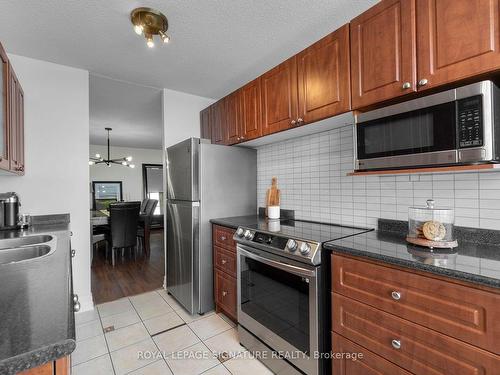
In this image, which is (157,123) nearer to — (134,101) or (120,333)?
(134,101)

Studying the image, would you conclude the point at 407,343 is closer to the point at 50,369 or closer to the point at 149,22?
the point at 50,369

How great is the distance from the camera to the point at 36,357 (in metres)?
0.45

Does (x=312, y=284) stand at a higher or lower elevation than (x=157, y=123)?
lower

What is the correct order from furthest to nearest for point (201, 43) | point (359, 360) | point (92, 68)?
point (92, 68)
point (201, 43)
point (359, 360)

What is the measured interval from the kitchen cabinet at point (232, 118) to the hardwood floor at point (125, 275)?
204 cm

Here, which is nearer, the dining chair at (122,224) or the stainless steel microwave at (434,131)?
the stainless steel microwave at (434,131)

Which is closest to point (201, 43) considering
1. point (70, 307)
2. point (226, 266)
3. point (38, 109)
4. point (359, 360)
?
point (38, 109)

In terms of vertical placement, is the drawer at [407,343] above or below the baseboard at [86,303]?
above

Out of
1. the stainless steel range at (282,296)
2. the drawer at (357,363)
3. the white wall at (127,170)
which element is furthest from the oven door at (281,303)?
the white wall at (127,170)

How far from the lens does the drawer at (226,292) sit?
83.7 inches

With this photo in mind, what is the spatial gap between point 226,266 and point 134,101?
268cm

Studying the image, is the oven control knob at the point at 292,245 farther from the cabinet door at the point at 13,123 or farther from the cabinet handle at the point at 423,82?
the cabinet door at the point at 13,123

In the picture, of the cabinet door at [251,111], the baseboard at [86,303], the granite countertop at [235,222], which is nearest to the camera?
the granite countertop at [235,222]

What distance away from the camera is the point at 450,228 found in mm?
1265
